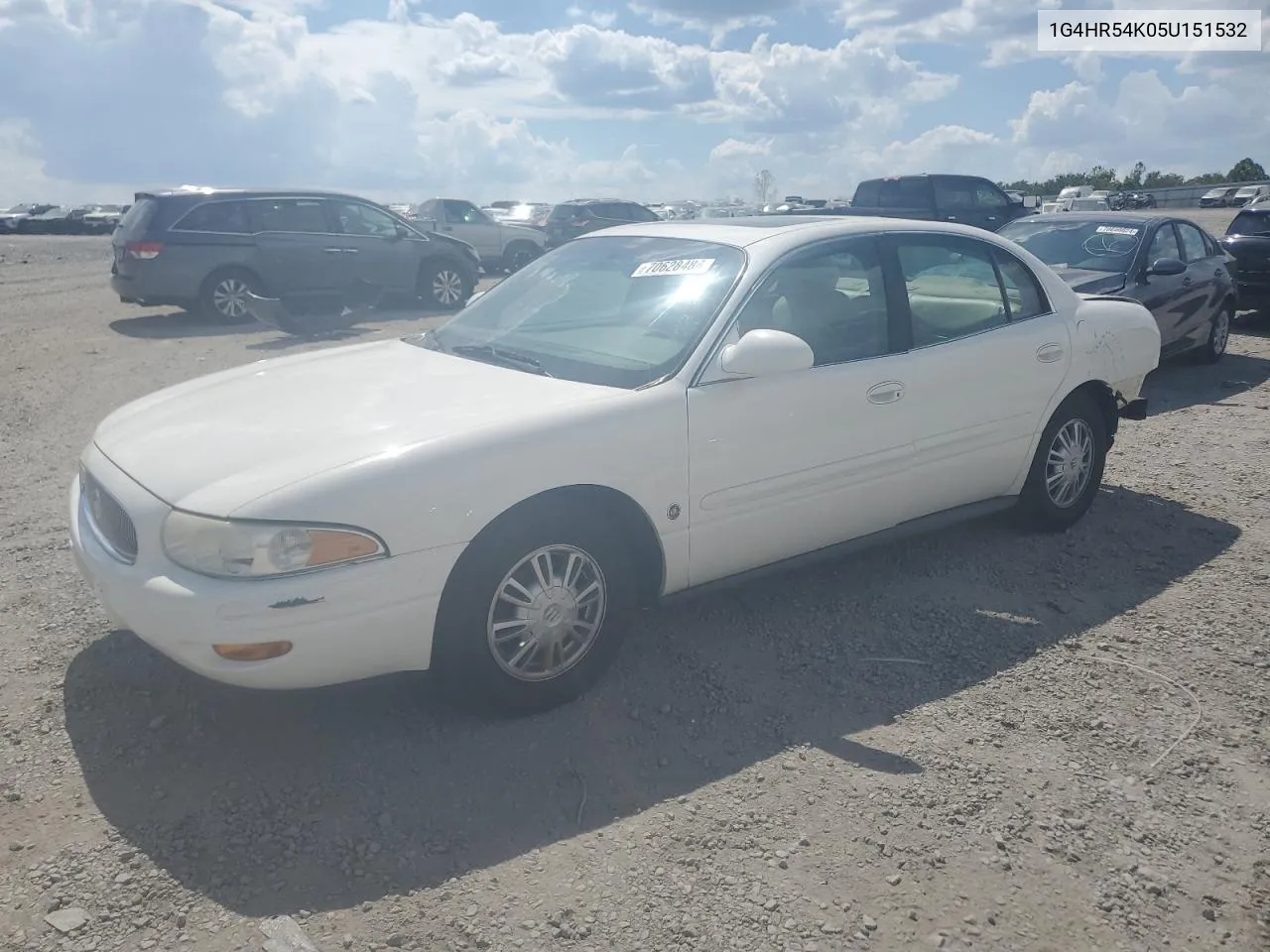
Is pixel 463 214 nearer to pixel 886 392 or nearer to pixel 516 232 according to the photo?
pixel 516 232

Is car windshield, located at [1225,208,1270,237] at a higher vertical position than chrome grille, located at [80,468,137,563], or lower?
higher

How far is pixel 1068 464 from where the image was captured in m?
5.43

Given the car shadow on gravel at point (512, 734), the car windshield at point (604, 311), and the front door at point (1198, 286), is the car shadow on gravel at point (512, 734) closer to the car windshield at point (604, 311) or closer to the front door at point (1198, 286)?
the car windshield at point (604, 311)

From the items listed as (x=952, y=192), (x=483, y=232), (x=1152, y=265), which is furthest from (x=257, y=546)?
(x=483, y=232)

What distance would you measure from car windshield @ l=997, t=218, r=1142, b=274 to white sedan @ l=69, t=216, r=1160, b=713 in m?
4.47

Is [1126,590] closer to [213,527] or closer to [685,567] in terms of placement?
[685,567]

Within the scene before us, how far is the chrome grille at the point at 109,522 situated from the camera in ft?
11.0

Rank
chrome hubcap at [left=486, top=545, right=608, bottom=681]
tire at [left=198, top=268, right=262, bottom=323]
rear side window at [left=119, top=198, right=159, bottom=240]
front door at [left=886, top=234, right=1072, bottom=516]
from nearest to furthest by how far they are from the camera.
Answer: chrome hubcap at [left=486, top=545, right=608, bottom=681], front door at [left=886, top=234, right=1072, bottom=516], rear side window at [left=119, top=198, right=159, bottom=240], tire at [left=198, top=268, right=262, bottom=323]

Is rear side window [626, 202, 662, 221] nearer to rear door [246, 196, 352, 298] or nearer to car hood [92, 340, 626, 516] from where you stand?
rear door [246, 196, 352, 298]

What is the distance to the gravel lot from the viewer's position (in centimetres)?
273

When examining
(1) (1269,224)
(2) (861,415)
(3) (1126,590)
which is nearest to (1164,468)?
(3) (1126,590)

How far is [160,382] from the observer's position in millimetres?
9516

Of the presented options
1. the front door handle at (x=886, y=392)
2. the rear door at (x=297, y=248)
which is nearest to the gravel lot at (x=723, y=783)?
the front door handle at (x=886, y=392)

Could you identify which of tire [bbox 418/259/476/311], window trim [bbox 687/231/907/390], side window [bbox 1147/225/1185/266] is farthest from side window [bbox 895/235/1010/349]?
tire [bbox 418/259/476/311]
